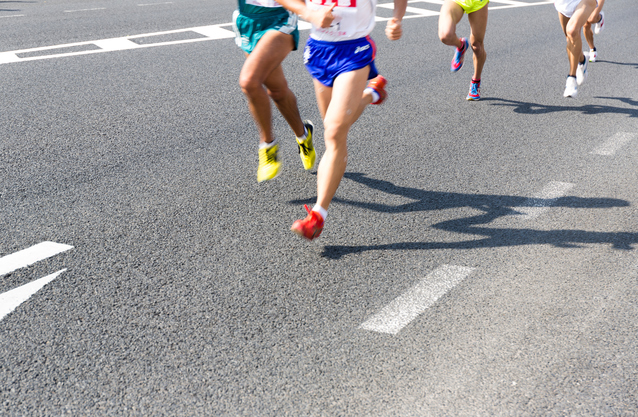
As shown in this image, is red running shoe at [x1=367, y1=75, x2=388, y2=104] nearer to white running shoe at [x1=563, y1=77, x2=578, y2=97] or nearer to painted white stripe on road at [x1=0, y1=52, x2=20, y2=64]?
white running shoe at [x1=563, y1=77, x2=578, y2=97]

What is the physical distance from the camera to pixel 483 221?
13.3 feet

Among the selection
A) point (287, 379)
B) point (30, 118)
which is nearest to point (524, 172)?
point (287, 379)

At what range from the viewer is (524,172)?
4887 mm

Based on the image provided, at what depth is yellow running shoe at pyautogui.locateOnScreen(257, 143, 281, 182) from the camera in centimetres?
444

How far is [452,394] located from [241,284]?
124cm

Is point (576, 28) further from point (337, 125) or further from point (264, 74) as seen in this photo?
point (337, 125)

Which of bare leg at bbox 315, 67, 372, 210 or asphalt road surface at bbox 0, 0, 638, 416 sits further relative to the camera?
bare leg at bbox 315, 67, 372, 210

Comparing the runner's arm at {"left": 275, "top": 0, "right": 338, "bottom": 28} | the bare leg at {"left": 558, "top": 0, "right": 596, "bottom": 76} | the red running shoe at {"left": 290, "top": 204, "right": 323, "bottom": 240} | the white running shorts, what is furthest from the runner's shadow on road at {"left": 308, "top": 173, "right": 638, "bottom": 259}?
the white running shorts

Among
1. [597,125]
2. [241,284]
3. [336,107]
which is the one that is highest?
[336,107]

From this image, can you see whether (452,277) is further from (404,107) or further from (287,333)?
(404,107)

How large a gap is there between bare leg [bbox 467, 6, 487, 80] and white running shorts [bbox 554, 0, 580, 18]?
907mm

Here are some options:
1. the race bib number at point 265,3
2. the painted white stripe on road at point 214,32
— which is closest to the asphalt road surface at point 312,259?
the race bib number at point 265,3

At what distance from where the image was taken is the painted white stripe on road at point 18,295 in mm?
2959

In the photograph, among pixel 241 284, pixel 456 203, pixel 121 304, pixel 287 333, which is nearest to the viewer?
pixel 287 333
